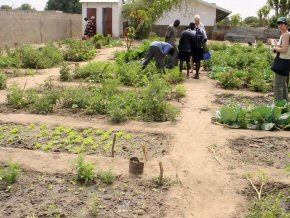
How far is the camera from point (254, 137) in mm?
6293

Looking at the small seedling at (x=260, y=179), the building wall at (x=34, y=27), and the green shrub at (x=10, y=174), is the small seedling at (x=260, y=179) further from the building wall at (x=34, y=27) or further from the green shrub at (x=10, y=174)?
the building wall at (x=34, y=27)

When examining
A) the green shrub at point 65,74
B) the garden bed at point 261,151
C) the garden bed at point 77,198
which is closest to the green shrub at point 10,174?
the garden bed at point 77,198

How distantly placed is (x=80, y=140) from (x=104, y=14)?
20805mm

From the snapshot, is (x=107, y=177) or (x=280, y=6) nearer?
(x=107, y=177)

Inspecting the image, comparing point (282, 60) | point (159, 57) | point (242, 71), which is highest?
point (282, 60)

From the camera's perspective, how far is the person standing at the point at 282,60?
7141 mm

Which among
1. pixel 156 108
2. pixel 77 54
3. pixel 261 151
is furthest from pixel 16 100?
pixel 77 54

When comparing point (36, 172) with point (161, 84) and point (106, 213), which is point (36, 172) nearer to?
point (106, 213)

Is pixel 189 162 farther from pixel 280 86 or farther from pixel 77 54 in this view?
pixel 77 54

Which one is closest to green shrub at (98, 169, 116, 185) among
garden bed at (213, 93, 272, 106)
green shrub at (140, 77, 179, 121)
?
green shrub at (140, 77, 179, 121)

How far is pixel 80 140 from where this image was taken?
19.8ft

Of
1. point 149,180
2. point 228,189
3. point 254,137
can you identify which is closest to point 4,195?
point 149,180

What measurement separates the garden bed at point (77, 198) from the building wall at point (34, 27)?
42.7ft

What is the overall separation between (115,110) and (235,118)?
206 centimetres
